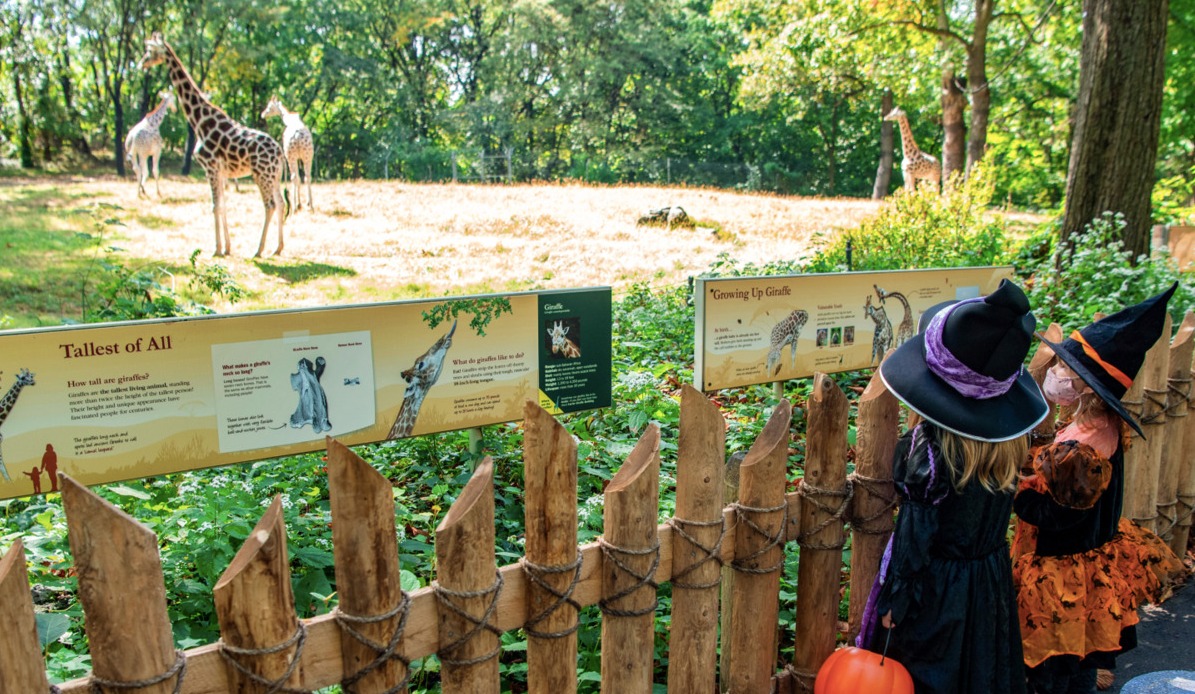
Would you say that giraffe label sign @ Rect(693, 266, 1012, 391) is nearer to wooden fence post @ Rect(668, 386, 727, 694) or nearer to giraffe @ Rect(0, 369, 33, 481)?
wooden fence post @ Rect(668, 386, 727, 694)

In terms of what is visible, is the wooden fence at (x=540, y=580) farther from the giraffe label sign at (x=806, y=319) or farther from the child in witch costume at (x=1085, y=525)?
the giraffe label sign at (x=806, y=319)

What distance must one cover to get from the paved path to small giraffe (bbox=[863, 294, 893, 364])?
179 centimetres

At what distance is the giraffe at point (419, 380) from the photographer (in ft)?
11.3

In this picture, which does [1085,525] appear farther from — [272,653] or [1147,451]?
[272,653]

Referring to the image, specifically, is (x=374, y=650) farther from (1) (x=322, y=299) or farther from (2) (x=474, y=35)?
(2) (x=474, y=35)

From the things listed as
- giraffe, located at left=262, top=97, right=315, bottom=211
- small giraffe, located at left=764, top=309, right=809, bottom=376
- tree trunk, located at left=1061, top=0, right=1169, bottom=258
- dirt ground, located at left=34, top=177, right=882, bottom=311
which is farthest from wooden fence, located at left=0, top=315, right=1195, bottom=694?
giraffe, located at left=262, top=97, right=315, bottom=211

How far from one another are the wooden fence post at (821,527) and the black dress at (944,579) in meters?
0.18

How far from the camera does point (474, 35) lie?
31.6 meters

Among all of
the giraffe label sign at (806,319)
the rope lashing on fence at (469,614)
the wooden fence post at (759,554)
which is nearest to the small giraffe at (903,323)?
the giraffe label sign at (806,319)

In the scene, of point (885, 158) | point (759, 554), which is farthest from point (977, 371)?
point (885, 158)

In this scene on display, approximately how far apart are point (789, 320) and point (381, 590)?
3057 millimetres

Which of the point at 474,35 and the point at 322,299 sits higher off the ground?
the point at 474,35

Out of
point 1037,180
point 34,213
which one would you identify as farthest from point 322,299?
point 1037,180

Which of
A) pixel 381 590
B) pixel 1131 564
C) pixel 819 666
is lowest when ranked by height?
pixel 819 666
